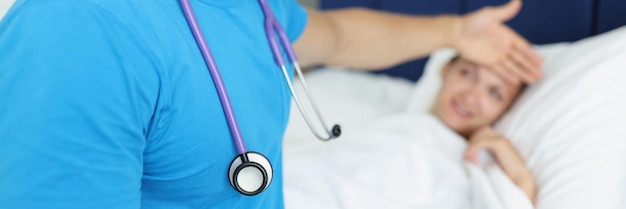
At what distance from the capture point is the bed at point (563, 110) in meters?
1.10

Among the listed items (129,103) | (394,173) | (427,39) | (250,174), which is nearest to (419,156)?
(394,173)

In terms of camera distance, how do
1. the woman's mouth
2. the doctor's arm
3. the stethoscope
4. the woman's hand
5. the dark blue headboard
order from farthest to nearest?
the woman's mouth, the dark blue headboard, the doctor's arm, the woman's hand, the stethoscope

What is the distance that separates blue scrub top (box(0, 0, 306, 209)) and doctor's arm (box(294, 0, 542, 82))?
59cm

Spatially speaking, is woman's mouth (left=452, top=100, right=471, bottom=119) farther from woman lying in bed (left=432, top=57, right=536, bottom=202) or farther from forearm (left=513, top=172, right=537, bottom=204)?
forearm (left=513, top=172, right=537, bottom=204)

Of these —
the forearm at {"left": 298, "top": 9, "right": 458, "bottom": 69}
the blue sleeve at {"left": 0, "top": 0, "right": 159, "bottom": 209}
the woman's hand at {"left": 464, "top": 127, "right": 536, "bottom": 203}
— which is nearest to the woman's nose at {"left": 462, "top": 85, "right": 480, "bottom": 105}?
the woman's hand at {"left": 464, "top": 127, "right": 536, "bottom": 203}

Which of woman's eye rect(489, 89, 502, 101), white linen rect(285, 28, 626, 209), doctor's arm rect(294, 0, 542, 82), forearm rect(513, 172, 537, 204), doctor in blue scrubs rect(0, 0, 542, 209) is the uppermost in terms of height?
doctor in blue scrubs rect(0, 0, 542, 209)

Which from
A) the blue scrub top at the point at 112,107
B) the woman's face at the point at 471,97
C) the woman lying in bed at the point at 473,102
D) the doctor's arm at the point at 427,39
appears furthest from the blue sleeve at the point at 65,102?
the woman's face at the point at 471,97

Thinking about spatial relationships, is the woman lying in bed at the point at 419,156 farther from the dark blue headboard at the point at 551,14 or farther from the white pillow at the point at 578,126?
the dark blue headboard at the point at 551,14

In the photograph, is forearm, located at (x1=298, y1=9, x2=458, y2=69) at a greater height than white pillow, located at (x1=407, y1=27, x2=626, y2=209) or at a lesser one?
greater

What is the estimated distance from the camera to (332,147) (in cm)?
143

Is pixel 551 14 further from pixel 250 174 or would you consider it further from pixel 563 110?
pixel 250 174

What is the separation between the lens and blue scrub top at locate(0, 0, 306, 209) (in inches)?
21.8

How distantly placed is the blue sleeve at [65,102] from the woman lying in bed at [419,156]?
1.96 feet

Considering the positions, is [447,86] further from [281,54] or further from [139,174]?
[139,174]
